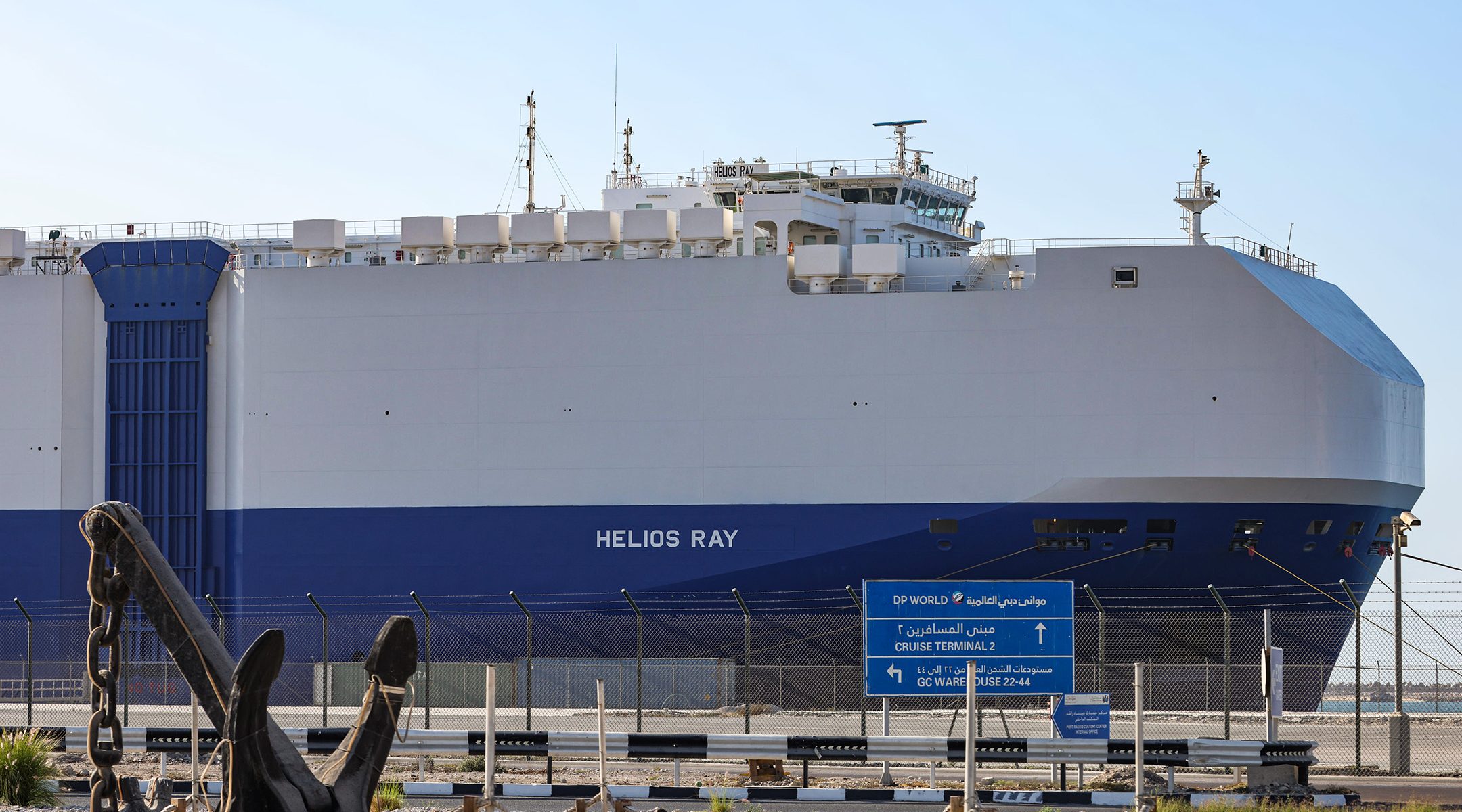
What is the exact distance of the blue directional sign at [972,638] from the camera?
15.8m

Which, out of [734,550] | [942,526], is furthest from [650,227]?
[942,526]

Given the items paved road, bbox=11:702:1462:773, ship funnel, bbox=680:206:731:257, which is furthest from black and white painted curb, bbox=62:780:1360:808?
ship funnel, bbox=680:206:731:257

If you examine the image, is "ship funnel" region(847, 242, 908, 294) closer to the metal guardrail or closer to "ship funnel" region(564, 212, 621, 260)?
"ship funnel" region(564, 212, 621, 260)

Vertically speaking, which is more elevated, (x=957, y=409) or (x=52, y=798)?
(x=957, y=409)

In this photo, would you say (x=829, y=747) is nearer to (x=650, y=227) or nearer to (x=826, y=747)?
(x=826, y=747)

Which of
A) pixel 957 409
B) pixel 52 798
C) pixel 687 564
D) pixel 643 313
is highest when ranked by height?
pixel 643 313

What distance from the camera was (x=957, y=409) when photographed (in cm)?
2712

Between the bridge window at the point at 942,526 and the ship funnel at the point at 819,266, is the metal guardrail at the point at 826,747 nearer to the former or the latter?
the bridge window at the point at 942,526

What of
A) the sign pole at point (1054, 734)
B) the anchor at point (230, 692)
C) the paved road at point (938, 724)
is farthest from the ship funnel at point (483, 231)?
the anchor at point (230, 692)

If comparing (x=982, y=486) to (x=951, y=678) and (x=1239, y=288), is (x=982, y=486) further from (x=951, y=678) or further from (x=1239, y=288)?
(x=951, y=678)

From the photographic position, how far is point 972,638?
51.9 ft

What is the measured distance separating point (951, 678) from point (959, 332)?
12099mm

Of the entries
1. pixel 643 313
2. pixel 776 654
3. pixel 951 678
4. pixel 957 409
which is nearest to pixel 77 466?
pixel 643 313

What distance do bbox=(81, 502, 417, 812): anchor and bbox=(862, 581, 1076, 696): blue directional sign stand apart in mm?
7260
